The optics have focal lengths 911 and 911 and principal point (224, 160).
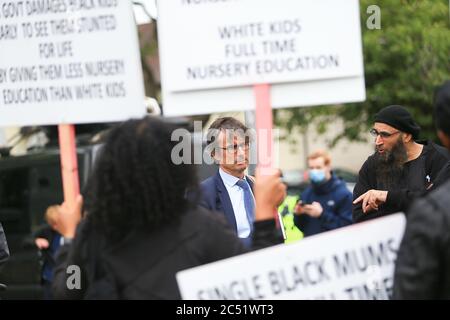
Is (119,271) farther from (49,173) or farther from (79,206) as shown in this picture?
(49,173)

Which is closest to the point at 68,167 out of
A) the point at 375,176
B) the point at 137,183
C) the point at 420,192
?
the point at 137,183

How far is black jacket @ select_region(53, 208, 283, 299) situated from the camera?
3.29m

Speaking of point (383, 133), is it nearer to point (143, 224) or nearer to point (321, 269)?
point (321, 269)

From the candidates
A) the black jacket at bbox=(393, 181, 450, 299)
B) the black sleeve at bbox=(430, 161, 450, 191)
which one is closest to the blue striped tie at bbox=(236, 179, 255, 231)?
the black sleeve at bbox=(430, 161, 450, 191)

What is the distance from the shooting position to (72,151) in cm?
407

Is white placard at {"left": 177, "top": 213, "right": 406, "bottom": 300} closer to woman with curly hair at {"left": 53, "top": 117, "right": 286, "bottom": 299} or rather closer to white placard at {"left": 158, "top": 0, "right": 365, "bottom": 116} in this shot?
woman with curly hair at {"left": 53, "top": 117, "right": 286, "bottom": 299}

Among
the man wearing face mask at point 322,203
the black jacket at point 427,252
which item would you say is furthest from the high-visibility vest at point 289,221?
the black jacket at point 427,252

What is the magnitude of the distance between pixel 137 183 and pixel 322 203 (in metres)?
5.08

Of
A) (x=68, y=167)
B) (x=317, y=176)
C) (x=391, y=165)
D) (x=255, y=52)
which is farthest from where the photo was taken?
(x=317, y=176)

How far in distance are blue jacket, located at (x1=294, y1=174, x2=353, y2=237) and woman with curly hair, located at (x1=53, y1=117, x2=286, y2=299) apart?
4.53 metres

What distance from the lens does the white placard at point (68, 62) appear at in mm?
4027

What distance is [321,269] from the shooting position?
3.40 meters

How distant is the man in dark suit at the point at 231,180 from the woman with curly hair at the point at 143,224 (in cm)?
152

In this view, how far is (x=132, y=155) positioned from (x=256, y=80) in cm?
74
